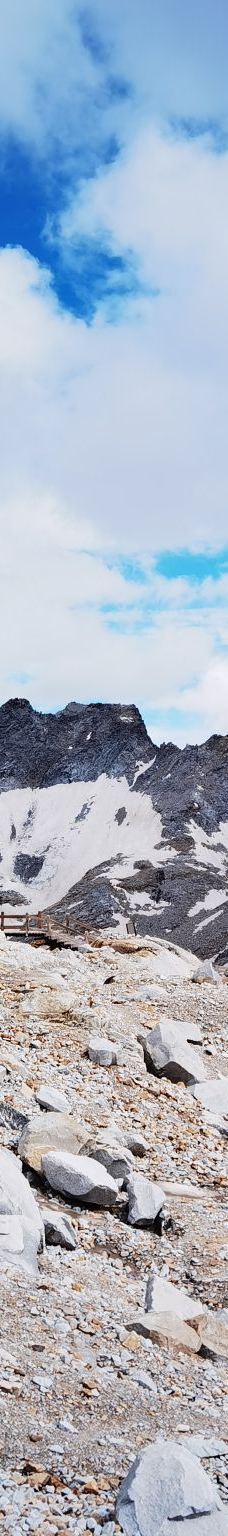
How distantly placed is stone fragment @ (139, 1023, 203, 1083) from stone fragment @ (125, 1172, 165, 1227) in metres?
5.56

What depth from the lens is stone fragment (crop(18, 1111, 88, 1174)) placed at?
1130cm

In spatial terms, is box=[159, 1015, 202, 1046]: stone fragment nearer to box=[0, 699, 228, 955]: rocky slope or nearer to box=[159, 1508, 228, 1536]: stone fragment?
box=[159, 1508, 228, 1536]: stone fragment

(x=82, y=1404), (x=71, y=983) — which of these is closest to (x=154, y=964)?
(x=71, y=983)

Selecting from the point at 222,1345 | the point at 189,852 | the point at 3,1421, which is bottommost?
the point at 222,1345

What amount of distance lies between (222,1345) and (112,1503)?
3075 mm

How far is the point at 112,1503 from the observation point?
5.88 metres

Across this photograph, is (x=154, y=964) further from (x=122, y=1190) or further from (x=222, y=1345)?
(x=222, y=1345)

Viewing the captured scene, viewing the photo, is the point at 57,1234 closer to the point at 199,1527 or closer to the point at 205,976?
the point at 199,1527

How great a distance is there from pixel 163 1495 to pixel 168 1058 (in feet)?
38.4

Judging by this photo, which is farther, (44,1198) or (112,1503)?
(44,1198)

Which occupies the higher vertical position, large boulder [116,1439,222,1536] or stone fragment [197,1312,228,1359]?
large boulder [116,1439,222,1536]

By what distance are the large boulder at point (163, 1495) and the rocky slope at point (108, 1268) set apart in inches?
0.4

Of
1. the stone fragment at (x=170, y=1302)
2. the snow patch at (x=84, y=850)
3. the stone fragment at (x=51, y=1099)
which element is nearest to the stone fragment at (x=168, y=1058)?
the stone fragment at (x=51, y=1099)

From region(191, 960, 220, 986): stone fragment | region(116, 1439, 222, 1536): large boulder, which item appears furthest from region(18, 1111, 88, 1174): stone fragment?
region(191, 960, 220, 986): stone fragment
